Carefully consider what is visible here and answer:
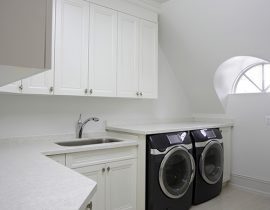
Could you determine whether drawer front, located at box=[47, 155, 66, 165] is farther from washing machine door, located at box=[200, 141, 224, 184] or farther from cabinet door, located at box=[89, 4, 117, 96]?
washing machine door, located at box=[200, 141, 224, 184]

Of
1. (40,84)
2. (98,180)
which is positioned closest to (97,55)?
(40,84)

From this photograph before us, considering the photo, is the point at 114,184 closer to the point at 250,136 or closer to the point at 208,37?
the point at 208,37

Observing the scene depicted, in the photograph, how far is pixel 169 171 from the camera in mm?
2551

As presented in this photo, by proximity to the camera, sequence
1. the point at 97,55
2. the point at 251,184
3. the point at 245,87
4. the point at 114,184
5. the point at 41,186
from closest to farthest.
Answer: the point at 41,186 < the point at 114,184 < the point at 97,55 < the point at 251,184 < the point at 245,87

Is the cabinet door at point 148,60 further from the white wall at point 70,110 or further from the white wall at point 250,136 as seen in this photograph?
the white wall at point 250,136

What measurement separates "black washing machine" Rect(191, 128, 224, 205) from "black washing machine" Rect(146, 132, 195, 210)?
151mm

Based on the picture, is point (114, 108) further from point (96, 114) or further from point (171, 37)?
point (171, 37)

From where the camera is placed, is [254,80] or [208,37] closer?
[208,37]

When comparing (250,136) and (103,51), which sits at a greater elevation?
(103,51)

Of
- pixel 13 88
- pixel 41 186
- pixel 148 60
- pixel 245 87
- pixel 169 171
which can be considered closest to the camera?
pixel 41 186

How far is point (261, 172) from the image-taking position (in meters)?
3.27

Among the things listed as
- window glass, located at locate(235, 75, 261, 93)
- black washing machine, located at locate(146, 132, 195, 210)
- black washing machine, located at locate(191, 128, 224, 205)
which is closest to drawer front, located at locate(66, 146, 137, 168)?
black washing machine, located at locate(146, 132, 195, 210)

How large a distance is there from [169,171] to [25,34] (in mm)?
2294

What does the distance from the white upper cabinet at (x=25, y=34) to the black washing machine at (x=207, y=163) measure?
255 cm
